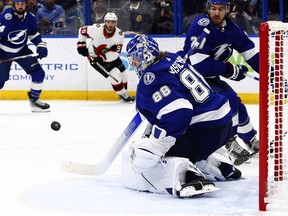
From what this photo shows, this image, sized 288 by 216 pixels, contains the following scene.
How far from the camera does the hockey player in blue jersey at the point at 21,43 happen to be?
776cm

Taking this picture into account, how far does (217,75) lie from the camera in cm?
454

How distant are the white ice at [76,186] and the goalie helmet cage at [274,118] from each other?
0.10m

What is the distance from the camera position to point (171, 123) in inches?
135

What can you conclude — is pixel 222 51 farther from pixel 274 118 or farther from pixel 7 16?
pixel 7 16

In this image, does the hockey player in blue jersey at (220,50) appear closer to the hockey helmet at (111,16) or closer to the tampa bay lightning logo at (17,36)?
the tampa bay lightning logo at (17,36)

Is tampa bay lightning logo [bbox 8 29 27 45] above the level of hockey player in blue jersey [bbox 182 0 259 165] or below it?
below

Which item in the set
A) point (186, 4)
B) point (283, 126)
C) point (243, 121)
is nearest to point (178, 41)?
point (186, 4)

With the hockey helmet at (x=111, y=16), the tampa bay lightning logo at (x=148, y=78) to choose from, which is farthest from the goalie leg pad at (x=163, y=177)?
the hockey helmet at (x=111, y=16)

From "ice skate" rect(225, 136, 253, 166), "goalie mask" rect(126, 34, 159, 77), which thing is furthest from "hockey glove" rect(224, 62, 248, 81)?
"goalie mask" rect(126, 34, 159, 77)

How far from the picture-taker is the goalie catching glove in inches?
135

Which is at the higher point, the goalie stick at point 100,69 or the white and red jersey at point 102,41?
the white and red jersey at point 102,41

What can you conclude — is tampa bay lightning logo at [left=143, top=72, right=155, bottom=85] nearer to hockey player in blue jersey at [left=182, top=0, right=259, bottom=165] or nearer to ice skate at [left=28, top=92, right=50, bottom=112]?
hockey player in blue jersey at [left=182, top=0, right=259, bottom=165]

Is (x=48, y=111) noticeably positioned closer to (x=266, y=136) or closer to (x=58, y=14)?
(x=58, y=14)

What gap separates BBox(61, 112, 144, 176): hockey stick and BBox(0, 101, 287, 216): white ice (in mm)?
51
